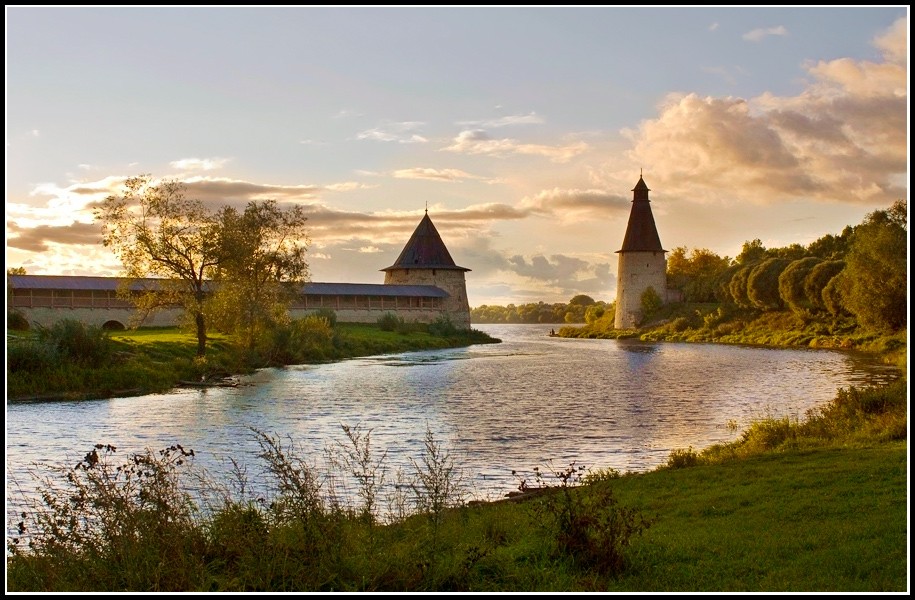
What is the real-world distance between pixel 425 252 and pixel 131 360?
3881cm

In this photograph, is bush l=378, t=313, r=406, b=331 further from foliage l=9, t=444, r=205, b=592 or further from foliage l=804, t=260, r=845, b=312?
foliage l=9, t=444, r=205, b=592

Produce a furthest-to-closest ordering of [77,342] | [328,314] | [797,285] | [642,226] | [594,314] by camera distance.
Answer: [594,314], [642,226], [797,285], [328,314], [77,342]

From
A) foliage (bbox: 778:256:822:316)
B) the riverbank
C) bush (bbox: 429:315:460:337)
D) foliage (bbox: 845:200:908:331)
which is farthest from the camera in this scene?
bush (bbox: 429:315:460:337)

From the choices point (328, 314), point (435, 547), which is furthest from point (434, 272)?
point (435, 547)

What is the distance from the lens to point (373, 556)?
5.58 meters

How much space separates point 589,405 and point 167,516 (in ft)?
46.8

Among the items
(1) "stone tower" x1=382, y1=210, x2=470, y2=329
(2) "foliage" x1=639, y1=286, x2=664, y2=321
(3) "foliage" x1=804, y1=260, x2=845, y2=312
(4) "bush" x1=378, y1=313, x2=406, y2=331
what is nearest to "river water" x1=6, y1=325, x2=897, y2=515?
(3) "foliage" x1=804, y1=260, x2=845, y2=312

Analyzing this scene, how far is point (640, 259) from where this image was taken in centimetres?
6831

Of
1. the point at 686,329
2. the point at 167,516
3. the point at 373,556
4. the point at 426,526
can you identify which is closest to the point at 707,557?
the point at 426,526

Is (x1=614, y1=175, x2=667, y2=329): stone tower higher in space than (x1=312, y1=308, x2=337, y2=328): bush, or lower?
higher

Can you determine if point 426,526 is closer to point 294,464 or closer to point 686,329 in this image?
point 294,464

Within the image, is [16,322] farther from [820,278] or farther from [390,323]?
[820,278]

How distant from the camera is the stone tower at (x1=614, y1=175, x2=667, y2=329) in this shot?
222 ft

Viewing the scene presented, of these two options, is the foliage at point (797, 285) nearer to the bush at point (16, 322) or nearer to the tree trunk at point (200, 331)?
the tree trunk at point (200, 331)
